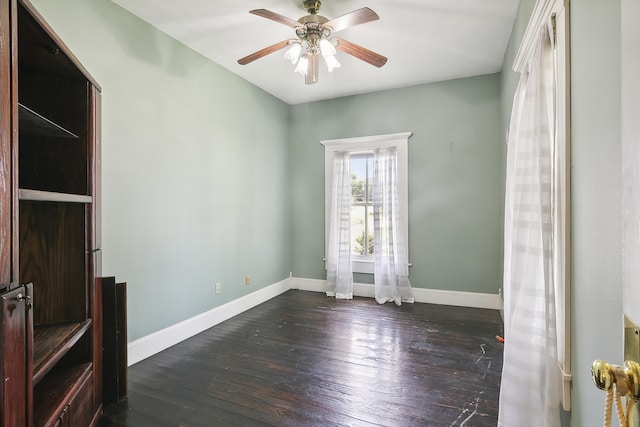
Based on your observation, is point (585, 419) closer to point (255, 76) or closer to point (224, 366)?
point (224, 366)

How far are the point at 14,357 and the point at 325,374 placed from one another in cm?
181

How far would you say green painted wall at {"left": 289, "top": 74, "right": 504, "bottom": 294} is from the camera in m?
3.71

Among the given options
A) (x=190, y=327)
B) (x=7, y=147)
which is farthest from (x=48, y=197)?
(x=190, y=327)

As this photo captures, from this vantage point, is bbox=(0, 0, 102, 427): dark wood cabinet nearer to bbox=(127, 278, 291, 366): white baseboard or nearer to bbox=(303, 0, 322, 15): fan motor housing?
bbox=(127, 278, 291, 366): white baseboard

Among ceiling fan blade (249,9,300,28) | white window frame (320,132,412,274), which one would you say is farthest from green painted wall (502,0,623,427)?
white window frame (320,132,412,274)

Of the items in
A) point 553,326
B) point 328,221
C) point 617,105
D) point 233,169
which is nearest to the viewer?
point 617,105

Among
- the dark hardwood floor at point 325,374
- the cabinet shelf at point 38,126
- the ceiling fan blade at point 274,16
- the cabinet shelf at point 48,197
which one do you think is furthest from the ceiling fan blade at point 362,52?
the dark hardwood floor at point 325,374

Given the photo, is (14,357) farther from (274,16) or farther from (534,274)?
(274,16)

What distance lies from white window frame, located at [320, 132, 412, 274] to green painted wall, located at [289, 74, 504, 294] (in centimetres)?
8

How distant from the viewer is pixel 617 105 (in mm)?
899

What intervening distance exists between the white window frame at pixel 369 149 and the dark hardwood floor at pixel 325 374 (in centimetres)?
101

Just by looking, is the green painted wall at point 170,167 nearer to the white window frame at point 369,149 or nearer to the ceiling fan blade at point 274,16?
the white window frame at point 369,149

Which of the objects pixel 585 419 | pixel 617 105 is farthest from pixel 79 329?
pixel 617 105

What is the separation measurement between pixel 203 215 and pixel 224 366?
57.8 inches
